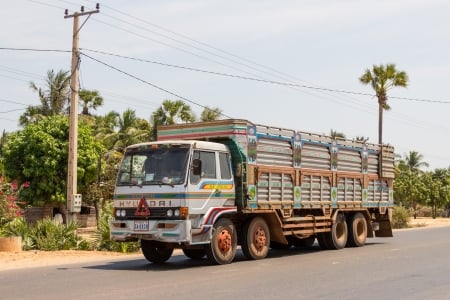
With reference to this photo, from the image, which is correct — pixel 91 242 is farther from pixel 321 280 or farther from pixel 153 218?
pixel 321 280

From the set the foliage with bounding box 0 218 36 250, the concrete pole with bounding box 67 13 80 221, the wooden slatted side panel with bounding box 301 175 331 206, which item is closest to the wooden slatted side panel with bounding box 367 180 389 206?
the wooden slatted side panel with bounding box 301 175 331 206

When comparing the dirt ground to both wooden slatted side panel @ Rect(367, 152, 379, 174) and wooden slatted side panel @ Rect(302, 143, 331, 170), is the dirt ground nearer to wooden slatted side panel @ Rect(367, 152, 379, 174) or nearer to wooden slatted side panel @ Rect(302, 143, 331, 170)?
wooden slatted side panel @ Rect(302, 143, 331, 170)

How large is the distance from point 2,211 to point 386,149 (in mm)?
11796

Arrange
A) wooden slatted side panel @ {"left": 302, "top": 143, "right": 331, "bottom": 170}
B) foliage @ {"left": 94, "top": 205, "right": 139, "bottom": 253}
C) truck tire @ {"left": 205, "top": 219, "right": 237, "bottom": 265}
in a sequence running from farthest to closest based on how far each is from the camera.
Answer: foliage @ {"left": 94, "top": 205, "right": 139, "bottom": 253}
wooden slatted side panel @ {"left": 302, "top": 143, "right": 331, "bottom": 170}
truck tire @ {"left": 205, "top": 219, "right": 237, "bottom": 265}

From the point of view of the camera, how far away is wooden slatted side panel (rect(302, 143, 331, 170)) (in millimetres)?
17672

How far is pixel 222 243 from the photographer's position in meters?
14.6

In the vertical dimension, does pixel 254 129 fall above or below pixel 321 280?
above

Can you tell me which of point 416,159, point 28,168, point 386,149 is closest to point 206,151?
point 386,149

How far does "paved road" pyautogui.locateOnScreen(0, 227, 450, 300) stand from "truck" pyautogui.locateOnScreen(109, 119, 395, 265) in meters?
0.64

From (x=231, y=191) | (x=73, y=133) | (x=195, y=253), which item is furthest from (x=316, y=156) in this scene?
(x=73, y=133)

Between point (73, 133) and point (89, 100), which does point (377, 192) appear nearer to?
point (73, 133)

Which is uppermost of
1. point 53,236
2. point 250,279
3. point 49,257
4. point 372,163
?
point 372,163

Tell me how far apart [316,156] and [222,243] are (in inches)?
185

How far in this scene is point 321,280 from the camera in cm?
1171
